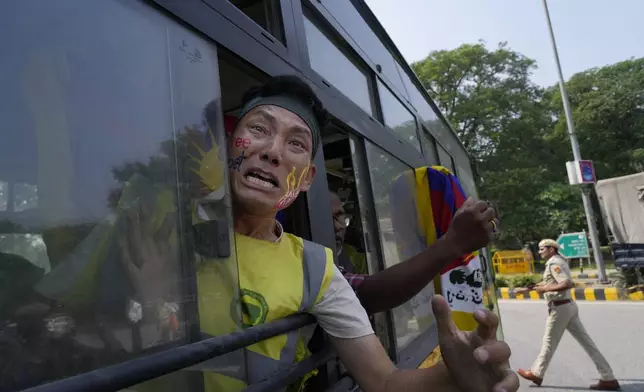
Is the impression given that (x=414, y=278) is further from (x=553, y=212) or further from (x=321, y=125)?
(x=553, y=212)

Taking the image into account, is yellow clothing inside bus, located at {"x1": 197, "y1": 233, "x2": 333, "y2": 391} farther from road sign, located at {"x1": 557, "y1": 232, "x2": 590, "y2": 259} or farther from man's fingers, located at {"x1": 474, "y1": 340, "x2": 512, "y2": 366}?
road sign, located at {"x1": 557, "y1": 232, "x2": 590, "y2": 259}

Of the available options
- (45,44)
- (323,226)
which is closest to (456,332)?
(323,226)

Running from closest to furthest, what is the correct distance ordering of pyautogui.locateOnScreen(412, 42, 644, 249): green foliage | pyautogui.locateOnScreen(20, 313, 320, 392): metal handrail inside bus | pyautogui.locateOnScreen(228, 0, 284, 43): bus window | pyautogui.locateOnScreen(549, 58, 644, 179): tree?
pyautogui.locateOnScreen(20, 313, 320, 392): metal handrail inside bus → pyautogui.locateOnScreen(228, 0, 284, 43): bus window → pyautogui.locateOnScreen(412, 42, 644, 249): green foliage → pyautogui.locateOnScreen(549, 58, 644, 179): tree

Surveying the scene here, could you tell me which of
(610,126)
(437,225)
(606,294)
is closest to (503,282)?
(606,294)

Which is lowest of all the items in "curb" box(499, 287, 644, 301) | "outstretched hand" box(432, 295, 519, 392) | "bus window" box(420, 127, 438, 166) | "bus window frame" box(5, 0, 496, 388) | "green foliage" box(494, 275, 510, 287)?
"curb" box(499, 287, 644, 301)

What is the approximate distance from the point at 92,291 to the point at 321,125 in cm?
90

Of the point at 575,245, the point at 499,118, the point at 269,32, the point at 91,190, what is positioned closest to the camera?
the point at 91,190

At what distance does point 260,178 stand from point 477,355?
2.21ft

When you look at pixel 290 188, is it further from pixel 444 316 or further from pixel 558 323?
pixel 558 323

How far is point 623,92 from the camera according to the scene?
22.9 meters

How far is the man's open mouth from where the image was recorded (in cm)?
119

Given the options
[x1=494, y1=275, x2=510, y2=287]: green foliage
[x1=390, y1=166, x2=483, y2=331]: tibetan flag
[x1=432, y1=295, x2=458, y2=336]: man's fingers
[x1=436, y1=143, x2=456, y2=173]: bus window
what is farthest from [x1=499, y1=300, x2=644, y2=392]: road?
[x1=432, y1=295, x2=458, y2=336]: man's fingers

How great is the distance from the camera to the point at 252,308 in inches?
42.2

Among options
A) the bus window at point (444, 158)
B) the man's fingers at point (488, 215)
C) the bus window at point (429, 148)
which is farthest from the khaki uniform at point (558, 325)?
the man's fingers at point (488, 215)
